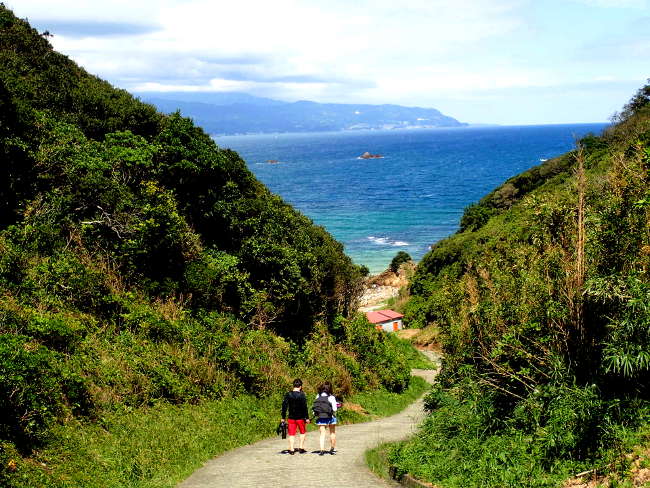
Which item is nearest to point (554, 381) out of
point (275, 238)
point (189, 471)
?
point (189, 471)

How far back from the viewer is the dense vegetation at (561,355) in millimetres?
8219

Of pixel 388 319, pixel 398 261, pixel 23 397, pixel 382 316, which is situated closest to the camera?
pixel 23 397

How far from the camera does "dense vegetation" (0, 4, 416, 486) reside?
11672 millimetres

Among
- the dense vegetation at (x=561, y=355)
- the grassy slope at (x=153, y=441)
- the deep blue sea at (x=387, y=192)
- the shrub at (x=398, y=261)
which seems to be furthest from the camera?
the deep blue sea at (x=387, y=192)

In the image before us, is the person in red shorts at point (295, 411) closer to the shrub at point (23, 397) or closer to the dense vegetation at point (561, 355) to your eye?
the dense vegetation at point (561, 355)

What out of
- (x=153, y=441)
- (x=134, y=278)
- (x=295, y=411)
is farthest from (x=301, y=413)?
(x=134, y=278)

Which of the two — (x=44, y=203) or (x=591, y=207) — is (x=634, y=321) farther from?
(x=44, y=203)

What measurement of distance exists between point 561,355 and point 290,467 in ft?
16.9

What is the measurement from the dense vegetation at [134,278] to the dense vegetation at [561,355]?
5.55 m

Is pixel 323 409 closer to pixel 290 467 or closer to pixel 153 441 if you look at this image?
pixel 290 467

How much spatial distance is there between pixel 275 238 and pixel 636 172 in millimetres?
14725

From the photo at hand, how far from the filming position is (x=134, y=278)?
17953mm

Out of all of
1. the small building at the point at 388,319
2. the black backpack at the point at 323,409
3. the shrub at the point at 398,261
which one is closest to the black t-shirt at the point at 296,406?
the black backpack at the point at 323,409

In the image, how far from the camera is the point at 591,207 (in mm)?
10461
